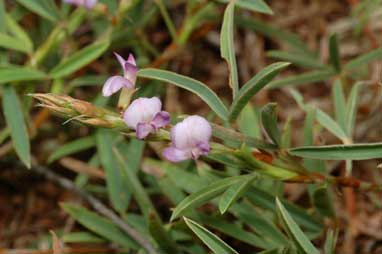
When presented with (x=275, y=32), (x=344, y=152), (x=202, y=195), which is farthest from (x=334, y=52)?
(x=202, y=195)

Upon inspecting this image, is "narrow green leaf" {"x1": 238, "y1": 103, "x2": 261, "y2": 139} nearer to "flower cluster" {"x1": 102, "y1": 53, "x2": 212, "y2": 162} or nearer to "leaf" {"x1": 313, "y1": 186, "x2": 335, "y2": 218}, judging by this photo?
"leaf" {"x1": 313, "y1": 186, "x2": 335, "y2": 218}

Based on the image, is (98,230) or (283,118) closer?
(98,230)

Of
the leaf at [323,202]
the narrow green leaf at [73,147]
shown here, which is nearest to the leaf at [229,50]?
the leaf at [323,202]

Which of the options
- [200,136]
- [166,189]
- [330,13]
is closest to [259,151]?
[200,136]

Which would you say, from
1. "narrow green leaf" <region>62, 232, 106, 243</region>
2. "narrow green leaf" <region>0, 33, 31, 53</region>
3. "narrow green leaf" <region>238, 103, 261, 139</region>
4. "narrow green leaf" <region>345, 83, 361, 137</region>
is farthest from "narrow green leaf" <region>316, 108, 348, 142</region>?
"narrow green leaf" <region>0, 33, 31, 53</region>

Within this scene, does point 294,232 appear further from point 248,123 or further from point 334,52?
point 334,52

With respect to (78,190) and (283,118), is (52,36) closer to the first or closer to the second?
(78,190)
